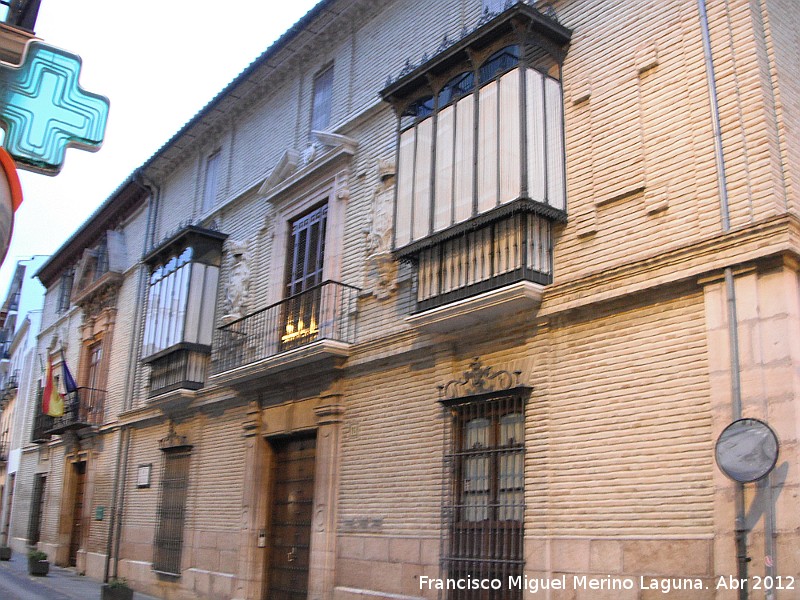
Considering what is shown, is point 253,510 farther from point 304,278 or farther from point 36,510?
point 36,510

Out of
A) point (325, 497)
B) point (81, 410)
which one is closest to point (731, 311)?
point (325, 497)

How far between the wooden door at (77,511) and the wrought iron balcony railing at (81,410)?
1.13 meters

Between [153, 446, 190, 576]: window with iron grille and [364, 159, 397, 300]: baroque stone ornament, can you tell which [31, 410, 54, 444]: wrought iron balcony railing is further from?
[364, 159, 397, 300]: baroque stone ornament

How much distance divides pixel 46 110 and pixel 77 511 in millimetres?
20763

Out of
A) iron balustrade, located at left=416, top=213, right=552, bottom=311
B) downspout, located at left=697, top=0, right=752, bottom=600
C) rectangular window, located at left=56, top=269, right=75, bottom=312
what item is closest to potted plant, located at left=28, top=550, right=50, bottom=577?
rectangular window, located at left=56, top=269, right=75, bottom=312

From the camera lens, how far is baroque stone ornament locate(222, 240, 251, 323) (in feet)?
49.7

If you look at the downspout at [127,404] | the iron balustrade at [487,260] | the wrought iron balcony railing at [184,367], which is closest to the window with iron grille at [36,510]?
the downspout at [127,404]

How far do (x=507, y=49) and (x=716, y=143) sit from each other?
10.1 feet

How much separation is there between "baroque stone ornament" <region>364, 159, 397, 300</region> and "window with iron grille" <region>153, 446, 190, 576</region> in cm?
623

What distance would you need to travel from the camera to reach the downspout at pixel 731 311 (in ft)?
22.5

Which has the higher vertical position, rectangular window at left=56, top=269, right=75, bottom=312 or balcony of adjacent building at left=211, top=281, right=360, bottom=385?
rectangular window at left=56, top=269, right=75, bottom=312

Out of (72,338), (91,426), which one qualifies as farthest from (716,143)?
(72,338)

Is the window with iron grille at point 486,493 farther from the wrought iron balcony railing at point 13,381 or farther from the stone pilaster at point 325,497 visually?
the wrought iron balcony railing at point 13,381

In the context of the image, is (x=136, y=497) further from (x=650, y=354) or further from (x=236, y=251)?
(x=650, y=354)
